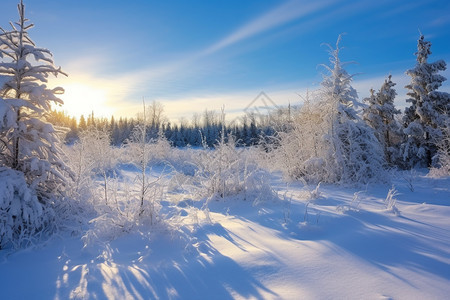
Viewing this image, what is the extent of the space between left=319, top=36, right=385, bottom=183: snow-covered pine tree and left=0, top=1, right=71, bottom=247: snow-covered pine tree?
823 cm

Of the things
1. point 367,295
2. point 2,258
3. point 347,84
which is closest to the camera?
point 367,295

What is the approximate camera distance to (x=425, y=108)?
614 inches

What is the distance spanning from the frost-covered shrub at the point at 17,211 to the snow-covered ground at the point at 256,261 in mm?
244

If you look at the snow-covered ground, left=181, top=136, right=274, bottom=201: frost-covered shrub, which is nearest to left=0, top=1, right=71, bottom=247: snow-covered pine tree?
the snow-covered ground

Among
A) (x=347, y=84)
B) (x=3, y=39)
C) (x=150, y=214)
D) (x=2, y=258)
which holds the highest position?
(x=347, y=84)

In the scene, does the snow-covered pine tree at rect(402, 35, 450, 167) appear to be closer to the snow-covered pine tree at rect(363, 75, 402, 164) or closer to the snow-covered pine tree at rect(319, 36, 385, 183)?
the snow-covered pine tree at rect(363, 75, 402, 164)

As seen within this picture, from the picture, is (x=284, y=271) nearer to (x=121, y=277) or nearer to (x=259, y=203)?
(x=121, y=277)

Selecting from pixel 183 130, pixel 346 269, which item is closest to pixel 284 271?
pixel 346 269

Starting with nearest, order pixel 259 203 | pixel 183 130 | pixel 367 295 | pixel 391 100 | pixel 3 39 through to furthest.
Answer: pixel 367 295
pixel 3 39
pixel 259 203
pixel 391 100
pixel 183 130

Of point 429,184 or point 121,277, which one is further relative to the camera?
point 429,184

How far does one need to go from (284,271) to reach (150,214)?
2322 mm

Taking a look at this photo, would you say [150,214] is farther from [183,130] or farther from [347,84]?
[183,130]

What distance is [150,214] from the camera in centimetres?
431

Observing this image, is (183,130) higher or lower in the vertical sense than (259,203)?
higher
